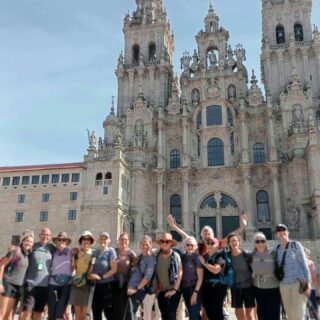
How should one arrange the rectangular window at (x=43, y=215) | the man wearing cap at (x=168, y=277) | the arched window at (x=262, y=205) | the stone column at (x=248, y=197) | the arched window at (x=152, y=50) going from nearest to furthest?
the man wearing cap at (x=168, y=277), the stone column at (x=248, y=197), the rectangular window at (x=43, y=215), the arched window at (x=262, y=205), the arched window at (x=152, y=50)

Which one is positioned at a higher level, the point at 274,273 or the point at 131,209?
the point at 131,209

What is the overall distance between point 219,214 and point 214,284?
34.2m

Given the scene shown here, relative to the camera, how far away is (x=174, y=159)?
1848 inches

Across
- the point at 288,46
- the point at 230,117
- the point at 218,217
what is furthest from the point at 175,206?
the point at 288,46

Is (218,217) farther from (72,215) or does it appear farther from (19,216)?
(19,216)

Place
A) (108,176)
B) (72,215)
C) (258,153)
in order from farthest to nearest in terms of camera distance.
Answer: (258,153) → (108,176) → (72,215)

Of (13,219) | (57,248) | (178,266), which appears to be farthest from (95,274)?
(13,219)

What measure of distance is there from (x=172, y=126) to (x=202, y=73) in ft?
24.4

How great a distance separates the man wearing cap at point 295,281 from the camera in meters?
8.60

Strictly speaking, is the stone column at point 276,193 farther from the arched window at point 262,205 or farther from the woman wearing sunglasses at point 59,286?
the woman wearing sunglasses at point 59,286

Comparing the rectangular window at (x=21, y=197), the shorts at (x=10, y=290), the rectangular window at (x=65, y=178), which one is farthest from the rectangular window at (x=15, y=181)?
the shorts at (x=10, y=290)

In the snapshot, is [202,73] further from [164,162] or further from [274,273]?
[274,273]

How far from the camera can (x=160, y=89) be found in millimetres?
50250

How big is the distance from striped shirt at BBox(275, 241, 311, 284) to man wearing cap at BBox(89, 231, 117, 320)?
3882mm
